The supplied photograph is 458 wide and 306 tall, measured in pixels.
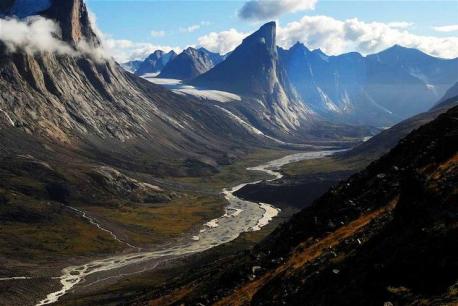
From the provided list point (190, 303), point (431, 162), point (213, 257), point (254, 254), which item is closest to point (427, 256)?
point (431, 162)

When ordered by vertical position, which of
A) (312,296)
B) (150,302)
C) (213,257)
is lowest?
(213,257)

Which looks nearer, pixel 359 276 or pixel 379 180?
pixel 359 276

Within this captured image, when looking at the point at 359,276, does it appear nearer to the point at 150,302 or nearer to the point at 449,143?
the point at 449,143

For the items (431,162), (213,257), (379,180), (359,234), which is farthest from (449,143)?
(213,257)

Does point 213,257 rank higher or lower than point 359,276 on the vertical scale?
lower

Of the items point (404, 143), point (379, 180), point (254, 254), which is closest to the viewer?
point (379, 180)

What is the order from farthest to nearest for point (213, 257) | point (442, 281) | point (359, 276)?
point (213, 257) < point (359, 276) < point (442, 281)

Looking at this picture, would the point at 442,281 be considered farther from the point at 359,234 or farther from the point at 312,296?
the point at 359,234
